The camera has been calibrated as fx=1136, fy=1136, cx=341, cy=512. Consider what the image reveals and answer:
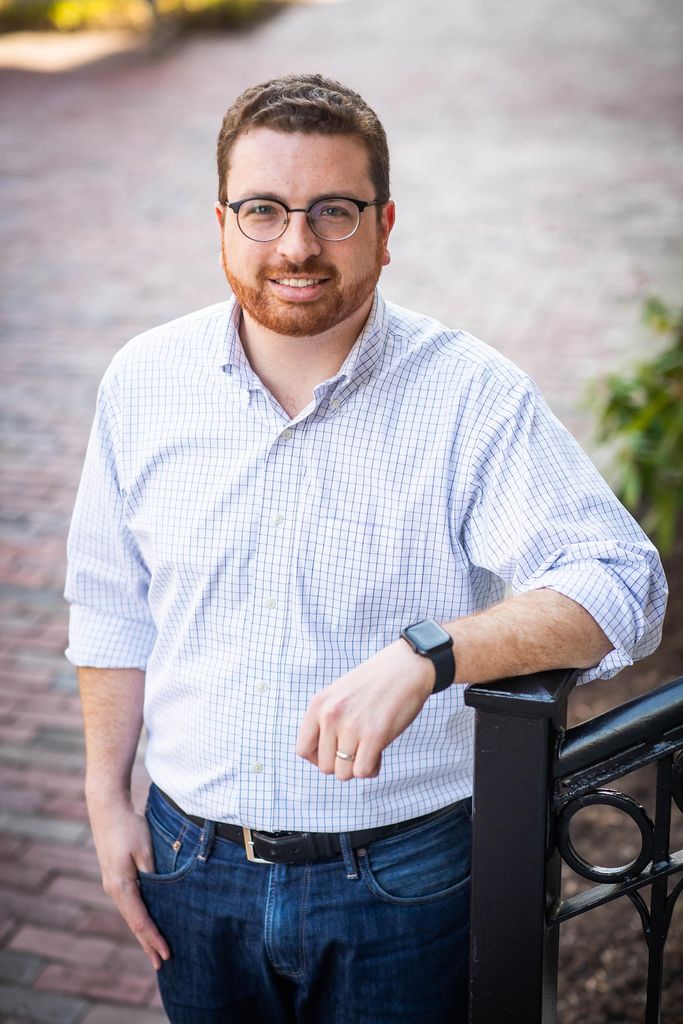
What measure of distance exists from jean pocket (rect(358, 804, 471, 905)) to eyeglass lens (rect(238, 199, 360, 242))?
104cm

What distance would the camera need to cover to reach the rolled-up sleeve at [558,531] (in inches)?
67.1

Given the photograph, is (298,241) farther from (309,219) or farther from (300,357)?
(300,357)

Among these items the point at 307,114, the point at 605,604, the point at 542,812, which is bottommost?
the point at 542,812

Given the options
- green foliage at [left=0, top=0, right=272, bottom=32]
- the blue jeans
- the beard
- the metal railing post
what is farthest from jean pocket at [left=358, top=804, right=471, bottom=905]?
green foliage at [left=0, top=0, right=272, bottom=32]

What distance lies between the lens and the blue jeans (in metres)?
1.96

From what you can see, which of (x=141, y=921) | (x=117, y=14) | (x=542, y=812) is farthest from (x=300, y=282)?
(x=117, y=14)

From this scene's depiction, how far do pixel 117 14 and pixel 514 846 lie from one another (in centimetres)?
1742

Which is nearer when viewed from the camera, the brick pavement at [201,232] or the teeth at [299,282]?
the teeth at [299,282]

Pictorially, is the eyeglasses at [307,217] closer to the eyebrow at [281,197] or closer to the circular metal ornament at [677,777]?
the eyebrow at [281,197]

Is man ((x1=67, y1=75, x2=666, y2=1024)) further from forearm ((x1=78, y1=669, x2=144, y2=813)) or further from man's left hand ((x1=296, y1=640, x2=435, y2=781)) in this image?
man's left hand ((x1=296, y1=640, x2=435, y2=781))

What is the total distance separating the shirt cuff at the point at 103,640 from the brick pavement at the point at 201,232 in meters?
1.41

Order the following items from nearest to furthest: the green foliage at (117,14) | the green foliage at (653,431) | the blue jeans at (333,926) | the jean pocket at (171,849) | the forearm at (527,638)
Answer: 1. the forearm at (527,638)
2. the blue jeans at (333,926)
3. the jean pocket at (171,849)
4. the green foliage at (653,431)
5. the green foliage at (117,14)

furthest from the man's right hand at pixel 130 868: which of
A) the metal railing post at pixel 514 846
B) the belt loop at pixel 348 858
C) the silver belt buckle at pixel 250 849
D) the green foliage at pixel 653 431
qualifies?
the green foliage at pixel 653 431

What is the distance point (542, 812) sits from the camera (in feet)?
5.02
